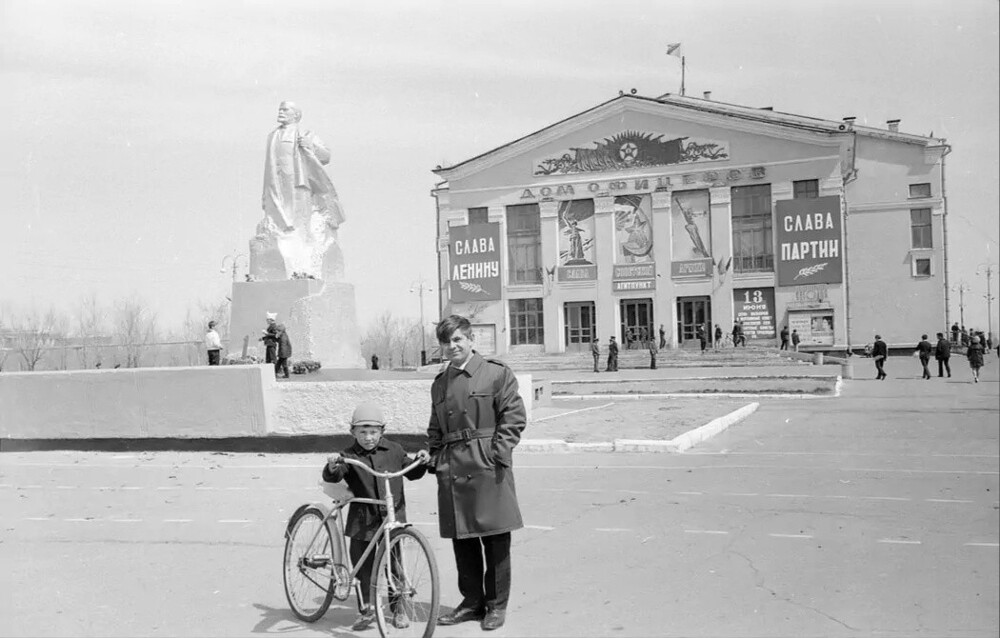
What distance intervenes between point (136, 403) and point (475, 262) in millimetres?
44921

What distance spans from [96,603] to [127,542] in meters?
1.94

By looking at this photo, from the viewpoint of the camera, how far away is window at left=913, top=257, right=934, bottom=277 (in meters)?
52.7

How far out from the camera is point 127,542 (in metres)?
7.89

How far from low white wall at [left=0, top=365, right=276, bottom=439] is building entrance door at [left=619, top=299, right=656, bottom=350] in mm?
42162

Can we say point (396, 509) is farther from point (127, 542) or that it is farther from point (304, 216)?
point (304, 216)

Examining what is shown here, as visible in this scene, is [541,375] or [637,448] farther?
[541,375]

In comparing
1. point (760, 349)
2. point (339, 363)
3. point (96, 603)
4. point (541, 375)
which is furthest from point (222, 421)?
point (760, 349)

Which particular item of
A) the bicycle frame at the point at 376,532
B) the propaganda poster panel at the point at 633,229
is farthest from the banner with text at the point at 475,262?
the bicycle frame at the point at 376,532

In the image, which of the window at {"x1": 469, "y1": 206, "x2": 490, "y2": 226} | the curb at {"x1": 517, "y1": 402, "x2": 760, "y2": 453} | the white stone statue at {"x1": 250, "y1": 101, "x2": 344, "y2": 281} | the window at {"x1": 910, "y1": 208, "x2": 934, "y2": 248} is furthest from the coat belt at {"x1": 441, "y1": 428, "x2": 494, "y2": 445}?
the window at {"x1": 469, "y1": 206, "x2": 490, "y2": 226}

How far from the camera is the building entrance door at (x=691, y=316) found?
178 feet

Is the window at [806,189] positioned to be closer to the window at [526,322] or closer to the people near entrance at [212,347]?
the window at [526,322]

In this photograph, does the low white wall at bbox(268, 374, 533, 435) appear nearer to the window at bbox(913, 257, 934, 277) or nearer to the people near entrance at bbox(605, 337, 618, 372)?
the people near entrance at bbox(605, 337, 618, 372)

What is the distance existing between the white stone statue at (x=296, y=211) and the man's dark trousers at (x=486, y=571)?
13949 millimetres

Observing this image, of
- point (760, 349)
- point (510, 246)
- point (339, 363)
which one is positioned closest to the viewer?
point (339, 363)
